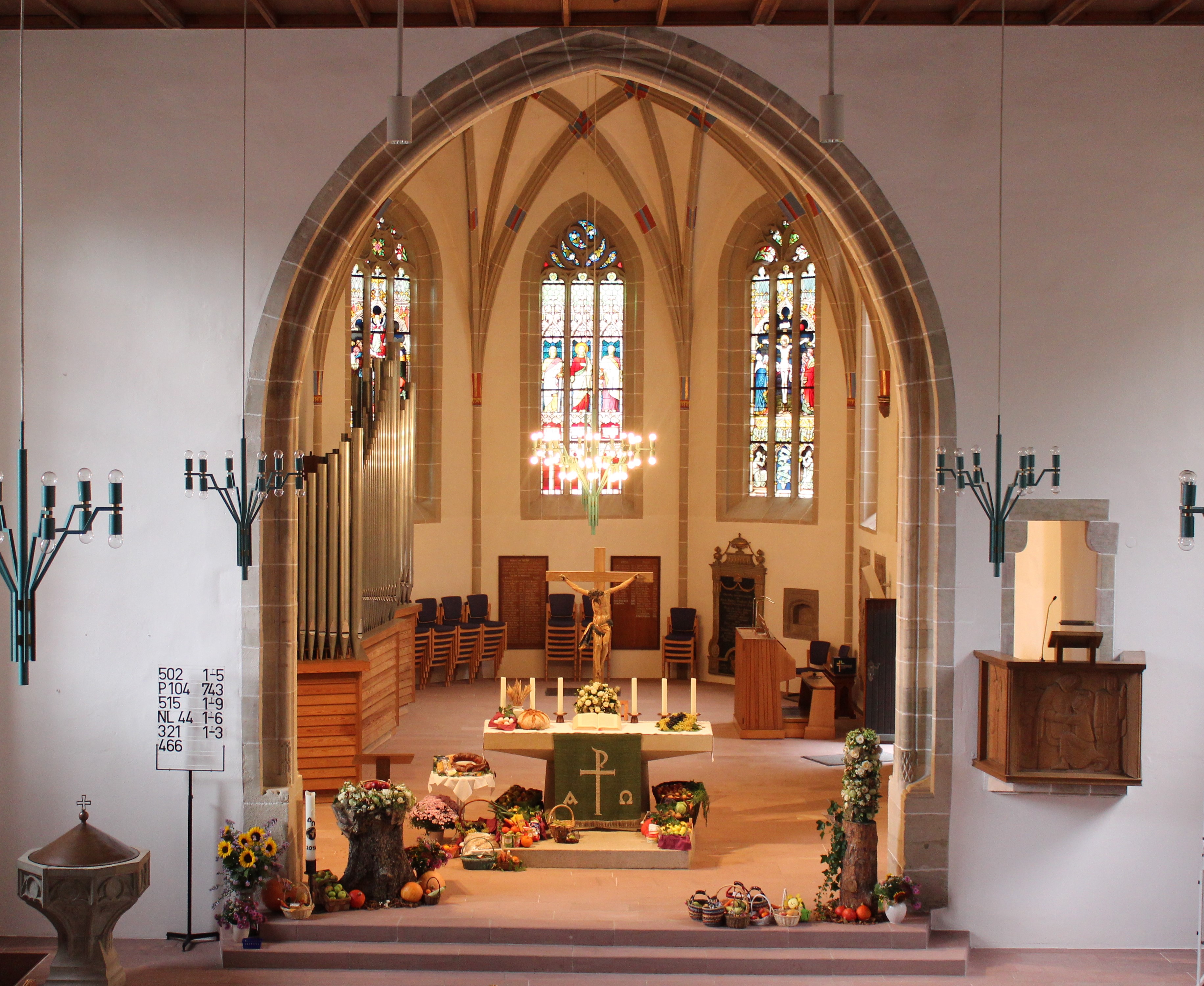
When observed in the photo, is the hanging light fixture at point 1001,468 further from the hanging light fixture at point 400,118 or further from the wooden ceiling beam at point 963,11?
the hanging light fixture at point 400,118

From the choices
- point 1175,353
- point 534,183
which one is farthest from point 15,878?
point 534,183

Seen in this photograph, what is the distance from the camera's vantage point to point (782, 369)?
1496 cm

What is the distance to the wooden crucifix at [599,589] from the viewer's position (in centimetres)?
1030

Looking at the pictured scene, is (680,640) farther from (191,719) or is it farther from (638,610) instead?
(191,719)

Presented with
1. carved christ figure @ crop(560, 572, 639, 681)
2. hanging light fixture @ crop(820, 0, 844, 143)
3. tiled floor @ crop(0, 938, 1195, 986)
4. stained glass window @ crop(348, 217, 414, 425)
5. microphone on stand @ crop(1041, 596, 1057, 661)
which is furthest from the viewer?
stained glass window @ crop(348, 217, 414, 425)

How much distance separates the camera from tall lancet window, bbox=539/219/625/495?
1557 cm

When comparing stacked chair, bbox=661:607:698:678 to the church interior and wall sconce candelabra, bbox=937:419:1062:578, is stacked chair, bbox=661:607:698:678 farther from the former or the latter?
wall sconce candelabra, bbox=937:419:1062:578

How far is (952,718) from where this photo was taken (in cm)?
790

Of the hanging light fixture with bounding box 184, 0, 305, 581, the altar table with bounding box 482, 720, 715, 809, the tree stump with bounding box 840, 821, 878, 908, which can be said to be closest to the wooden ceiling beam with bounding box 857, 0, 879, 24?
the hanging light fixture with bounding box 184, 0, 305, 581

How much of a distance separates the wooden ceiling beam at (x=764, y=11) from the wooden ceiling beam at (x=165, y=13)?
3962mm

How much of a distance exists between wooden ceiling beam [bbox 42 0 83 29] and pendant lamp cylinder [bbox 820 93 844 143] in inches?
209

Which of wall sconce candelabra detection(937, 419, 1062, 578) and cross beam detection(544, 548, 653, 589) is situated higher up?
wall sconce candelabra detection(937, 419, 1062, 578)

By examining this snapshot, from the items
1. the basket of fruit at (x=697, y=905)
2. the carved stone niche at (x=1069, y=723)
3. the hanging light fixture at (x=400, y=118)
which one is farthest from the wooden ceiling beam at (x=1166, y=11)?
the basket of fruit at (x=697, y=905)

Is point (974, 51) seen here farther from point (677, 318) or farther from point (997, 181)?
point (677, 318)
